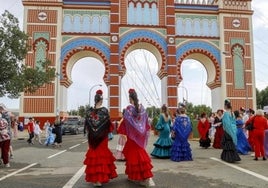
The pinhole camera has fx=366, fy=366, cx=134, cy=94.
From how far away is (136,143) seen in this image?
26.1 ft

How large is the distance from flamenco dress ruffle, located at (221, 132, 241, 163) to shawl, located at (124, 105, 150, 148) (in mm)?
4348

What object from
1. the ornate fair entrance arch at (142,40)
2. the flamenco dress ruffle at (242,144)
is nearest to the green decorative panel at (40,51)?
the ornate fair entrance arch at (142,40)

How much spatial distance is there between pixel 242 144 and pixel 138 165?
332 inches

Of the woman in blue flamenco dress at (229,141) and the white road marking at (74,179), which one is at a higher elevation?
the woman in blue flamenco dress at (229,141)

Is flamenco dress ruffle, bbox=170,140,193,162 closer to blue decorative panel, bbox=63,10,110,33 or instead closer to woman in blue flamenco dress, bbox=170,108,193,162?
woman in blue flamenco dress, bbox=170,108,193,162

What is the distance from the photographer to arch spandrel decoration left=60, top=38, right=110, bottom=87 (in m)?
36.0

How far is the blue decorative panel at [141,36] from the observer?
36.7 m

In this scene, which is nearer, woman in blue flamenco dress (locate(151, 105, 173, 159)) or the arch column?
woman in blue flamenco dress (locate(151, 105, 173, 159))

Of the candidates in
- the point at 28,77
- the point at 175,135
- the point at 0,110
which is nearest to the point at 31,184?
the point at 0,110

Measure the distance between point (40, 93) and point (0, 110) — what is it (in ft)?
80.3

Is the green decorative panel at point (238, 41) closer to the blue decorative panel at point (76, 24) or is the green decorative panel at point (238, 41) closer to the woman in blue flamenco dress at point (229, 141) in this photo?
the blue decorative panel at point (76, 24)

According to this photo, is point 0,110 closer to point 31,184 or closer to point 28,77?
point 31,184

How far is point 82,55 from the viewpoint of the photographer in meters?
37.9

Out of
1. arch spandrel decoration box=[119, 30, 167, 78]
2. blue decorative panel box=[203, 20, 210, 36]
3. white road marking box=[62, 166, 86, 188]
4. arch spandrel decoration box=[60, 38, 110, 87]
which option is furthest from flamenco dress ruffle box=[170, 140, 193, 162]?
blue decorative panel box=[203, 20, 210, 36]
